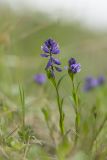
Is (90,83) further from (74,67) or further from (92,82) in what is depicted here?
(74,67)

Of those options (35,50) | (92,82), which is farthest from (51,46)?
(35,50)

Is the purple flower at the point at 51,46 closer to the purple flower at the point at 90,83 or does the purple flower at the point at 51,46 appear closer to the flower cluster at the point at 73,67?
the flower cluster at the point at 73,67

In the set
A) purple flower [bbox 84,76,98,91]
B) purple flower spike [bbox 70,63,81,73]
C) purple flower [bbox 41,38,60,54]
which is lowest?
purple flower [bbox 84,76,98,91]

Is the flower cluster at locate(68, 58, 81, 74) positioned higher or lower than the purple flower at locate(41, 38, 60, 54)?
lower

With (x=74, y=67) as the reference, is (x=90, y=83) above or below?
below

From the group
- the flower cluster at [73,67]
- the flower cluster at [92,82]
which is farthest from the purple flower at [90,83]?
the flower cluster at [73,67]

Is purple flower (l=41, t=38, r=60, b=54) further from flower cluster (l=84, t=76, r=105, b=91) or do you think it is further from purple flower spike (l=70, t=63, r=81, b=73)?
flower cluster (l=84, t=76, r=105, b=91)

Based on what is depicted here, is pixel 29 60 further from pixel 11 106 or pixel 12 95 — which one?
pixel 11 106

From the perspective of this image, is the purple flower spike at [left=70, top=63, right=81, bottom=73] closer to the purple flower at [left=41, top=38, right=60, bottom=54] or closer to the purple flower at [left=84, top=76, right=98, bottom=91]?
the purple flower at [left=41, top=38, right=60, bottom=54]

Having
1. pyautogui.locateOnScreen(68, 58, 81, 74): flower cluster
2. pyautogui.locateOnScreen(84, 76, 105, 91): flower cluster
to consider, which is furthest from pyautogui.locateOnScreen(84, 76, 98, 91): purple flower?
pyautogui.locateOnScreen(68, 58, 81, 74): flower cluster

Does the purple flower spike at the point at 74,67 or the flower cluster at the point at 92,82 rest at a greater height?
the purple flower spike at the point at 74,67

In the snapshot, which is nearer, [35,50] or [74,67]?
[74,67]

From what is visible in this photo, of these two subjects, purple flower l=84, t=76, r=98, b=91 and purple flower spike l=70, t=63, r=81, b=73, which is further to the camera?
purple flower l=84, t=76, r=98, b=91
